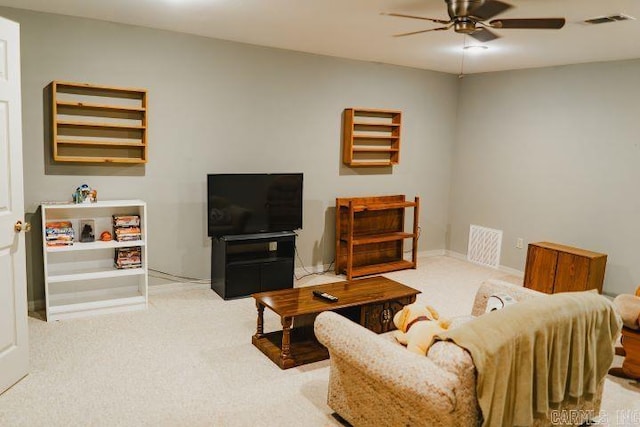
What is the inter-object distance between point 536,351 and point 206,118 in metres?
3.73

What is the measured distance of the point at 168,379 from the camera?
318 cm

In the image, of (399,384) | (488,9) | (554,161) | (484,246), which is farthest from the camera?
(484,246)

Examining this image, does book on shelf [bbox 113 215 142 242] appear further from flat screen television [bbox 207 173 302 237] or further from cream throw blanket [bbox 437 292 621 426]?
cream throw blanket [bbox 437 292 621 426]

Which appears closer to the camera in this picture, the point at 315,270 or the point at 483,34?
the point at 483,34

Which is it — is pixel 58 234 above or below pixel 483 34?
below

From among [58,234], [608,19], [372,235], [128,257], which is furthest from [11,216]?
[608,19]

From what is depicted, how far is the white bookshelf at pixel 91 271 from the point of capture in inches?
163

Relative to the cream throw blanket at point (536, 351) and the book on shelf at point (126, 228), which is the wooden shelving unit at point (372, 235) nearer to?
the book on shelf at point (126, 228)

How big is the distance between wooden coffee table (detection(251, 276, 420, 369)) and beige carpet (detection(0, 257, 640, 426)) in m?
0.10

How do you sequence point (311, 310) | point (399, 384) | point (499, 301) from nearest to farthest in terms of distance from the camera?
1. point (399, 384)
2. point (499, 301)
3. point (311, 310)

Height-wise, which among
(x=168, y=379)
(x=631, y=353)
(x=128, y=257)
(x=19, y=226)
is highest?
(x=19, y=226)

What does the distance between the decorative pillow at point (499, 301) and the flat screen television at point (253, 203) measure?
2504mm

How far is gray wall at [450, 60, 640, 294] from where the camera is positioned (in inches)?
197

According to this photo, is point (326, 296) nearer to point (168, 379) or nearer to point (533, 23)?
point (168, 379)
